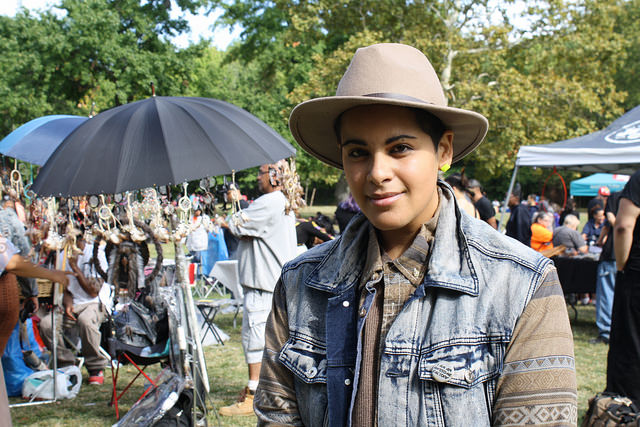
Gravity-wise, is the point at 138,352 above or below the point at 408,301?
below

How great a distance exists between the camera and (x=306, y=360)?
145cm

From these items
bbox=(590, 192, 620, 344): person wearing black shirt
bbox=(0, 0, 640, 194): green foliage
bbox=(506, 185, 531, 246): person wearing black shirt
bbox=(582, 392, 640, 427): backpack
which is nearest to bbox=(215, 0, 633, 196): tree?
bbox=(0, 0, 640, 194): green foliage

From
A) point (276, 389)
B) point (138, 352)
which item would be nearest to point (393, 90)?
point (276, 389)

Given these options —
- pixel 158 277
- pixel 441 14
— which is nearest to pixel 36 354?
pixel 158 277

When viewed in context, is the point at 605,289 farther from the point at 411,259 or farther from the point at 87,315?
the point at 411,259

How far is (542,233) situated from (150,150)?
740 centimetres

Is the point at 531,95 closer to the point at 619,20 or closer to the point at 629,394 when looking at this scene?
the point at 629,394

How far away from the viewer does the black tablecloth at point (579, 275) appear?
8977 mm

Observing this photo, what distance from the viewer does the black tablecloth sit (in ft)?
29.5

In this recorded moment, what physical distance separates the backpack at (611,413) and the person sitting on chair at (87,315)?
4.79m

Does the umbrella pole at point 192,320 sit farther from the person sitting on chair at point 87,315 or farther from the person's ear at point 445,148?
the person's ear at point 445,148

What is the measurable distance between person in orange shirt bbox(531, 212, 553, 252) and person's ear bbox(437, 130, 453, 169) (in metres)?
8.44

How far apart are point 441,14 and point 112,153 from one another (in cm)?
1933

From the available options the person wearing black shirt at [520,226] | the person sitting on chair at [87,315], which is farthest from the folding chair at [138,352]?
the person wearing black shirt at [520,226]
